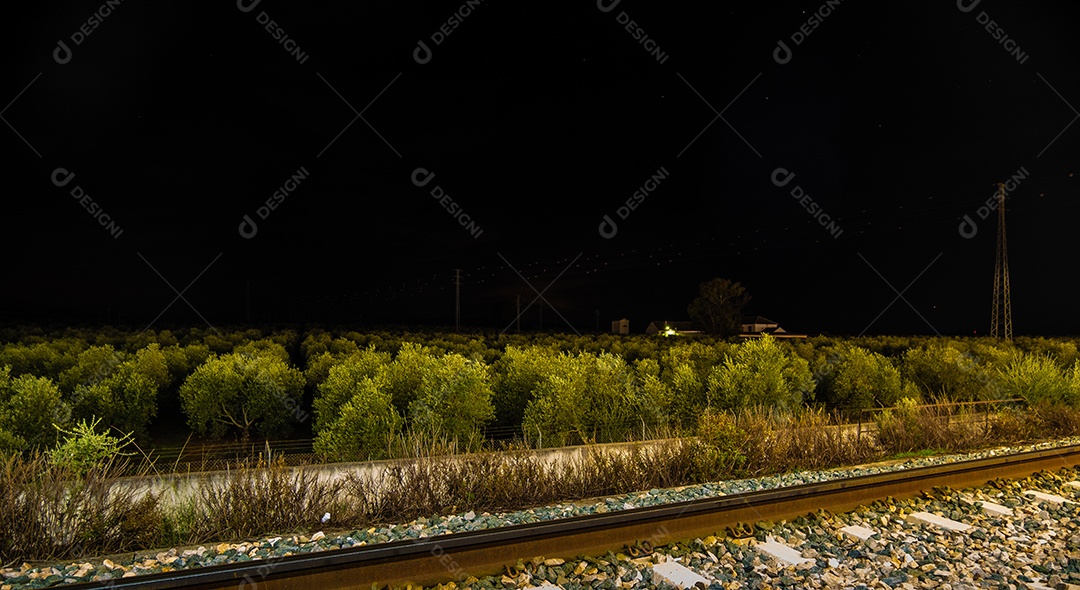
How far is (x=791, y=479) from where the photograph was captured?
7.33 meters

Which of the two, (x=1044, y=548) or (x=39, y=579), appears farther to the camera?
(x=1044, y=548)

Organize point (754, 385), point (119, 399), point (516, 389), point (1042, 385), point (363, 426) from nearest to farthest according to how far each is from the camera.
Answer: point (363, 426), point (754, 385), point (1042, 385), point (119, 399), point (516, 389)

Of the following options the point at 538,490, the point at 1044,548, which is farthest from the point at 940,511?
the point at 538,490

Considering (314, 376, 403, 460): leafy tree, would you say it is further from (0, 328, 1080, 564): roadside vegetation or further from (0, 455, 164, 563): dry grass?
(0, 455, 164, 563): dry grass

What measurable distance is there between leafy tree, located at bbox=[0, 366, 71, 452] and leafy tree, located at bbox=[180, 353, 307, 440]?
11.8 feet

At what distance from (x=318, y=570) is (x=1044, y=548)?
16.9ft

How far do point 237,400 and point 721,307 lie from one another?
49763 mm

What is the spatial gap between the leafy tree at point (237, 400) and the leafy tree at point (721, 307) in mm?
48193

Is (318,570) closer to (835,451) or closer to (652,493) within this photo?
(652,493)

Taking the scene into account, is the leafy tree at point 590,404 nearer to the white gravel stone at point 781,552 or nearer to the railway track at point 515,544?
the railway track at point 515,544

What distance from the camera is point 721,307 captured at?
194 feet

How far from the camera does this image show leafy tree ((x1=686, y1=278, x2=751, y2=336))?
5872 cm

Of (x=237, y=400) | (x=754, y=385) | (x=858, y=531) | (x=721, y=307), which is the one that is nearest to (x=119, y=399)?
(x=237, y=400)

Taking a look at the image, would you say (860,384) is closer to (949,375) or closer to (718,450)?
(949,375)
